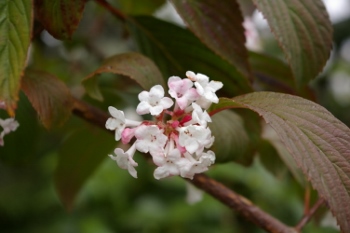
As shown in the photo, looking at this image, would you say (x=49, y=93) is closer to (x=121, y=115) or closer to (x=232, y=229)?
(x=121, y=115)

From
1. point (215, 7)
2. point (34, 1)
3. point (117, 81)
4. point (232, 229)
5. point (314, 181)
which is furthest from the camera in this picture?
point (232, 229)

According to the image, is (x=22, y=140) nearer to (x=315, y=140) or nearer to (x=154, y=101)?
(x=154, y=101)

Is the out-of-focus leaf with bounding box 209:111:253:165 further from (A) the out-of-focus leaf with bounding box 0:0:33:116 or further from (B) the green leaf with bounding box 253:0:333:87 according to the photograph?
(A) the out-of-focus leaf with bounding box 0:0:33:116

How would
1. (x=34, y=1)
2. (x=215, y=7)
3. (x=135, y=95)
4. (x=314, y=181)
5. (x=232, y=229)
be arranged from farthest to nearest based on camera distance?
(x=232, y=229) < (x=135, y=95) < (x=215, y=7) < (x=34, y=1) < (x=314, y=181)

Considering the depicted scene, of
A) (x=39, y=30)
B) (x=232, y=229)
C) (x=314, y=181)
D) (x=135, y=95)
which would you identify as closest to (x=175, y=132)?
(x=314, y=181)

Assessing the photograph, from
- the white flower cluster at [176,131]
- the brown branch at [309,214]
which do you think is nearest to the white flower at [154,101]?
the white flower cluster at [176,131]

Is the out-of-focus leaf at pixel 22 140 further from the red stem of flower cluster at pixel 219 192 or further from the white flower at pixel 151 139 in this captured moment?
the white flower at pixel 151 139
